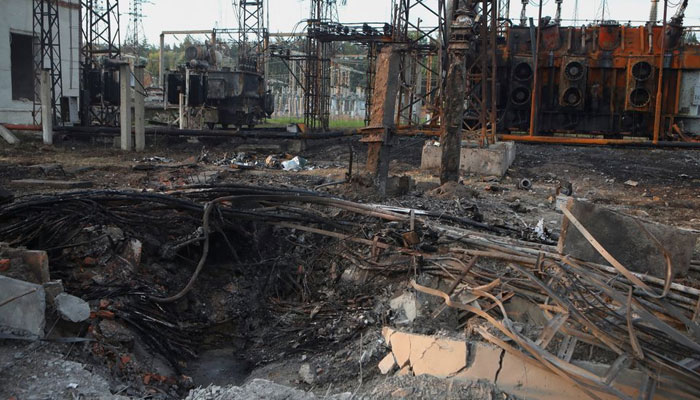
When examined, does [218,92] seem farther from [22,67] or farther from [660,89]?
[660,89]

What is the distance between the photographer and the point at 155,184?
10945 mm

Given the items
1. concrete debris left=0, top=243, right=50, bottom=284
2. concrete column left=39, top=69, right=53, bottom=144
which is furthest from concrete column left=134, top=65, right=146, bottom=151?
concrete debris left=0, top=243, right=50, bottom=284

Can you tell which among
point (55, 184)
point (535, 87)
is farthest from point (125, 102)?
point (535, 87)

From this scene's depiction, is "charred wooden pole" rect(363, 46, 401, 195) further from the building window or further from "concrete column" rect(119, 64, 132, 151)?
the building window

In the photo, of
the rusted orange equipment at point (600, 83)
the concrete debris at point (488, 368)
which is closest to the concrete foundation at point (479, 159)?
the rusted orange equipment at point (600, 83)

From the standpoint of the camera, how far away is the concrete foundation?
12.9 m

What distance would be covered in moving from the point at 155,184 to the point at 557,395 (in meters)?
8.62

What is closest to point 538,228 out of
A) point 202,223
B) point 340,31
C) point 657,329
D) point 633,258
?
point 633,258

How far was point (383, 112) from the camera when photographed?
29.3 ft

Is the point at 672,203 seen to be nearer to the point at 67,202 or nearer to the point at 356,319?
the point at 356,319

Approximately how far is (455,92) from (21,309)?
715cm

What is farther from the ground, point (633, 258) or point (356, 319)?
point (633, 258)

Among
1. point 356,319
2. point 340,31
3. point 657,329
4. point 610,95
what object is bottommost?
point 356,319

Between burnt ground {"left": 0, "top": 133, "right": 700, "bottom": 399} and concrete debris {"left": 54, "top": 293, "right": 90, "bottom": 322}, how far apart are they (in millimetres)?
117
